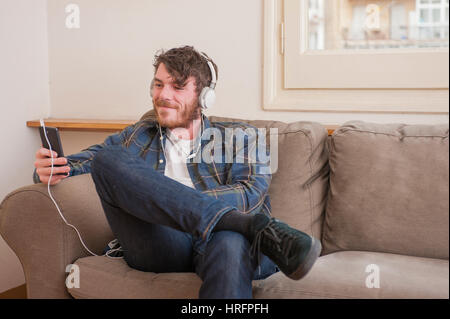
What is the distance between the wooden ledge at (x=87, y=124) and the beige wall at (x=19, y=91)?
3.0 inches

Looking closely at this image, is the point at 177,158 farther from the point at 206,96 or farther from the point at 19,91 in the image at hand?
the point at 19,91

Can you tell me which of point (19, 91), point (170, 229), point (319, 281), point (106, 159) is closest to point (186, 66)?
point (106, 159)

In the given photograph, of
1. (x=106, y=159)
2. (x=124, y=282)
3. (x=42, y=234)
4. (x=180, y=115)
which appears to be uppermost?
(x=180, y=115)

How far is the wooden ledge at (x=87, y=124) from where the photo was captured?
2187 millimetres

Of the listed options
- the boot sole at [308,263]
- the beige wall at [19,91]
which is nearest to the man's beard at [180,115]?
the boot sole at [308,263]

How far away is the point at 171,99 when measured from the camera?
170cm

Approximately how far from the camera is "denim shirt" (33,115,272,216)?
152 centimetres

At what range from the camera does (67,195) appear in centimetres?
157

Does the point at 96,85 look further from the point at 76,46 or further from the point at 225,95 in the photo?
the point at 225,95

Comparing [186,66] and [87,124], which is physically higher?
[186,66]

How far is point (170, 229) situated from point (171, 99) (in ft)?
1.56
